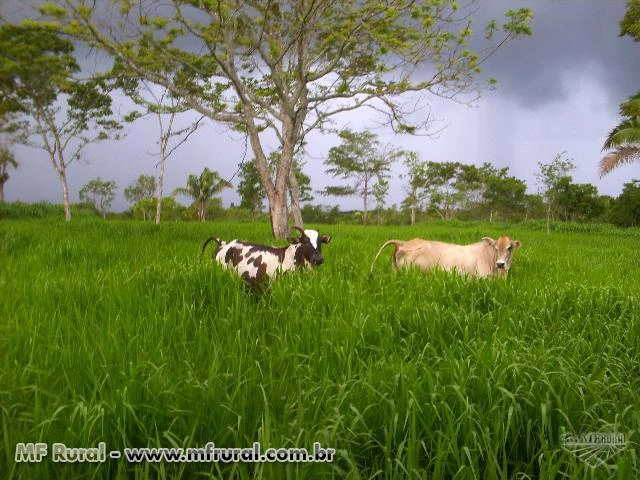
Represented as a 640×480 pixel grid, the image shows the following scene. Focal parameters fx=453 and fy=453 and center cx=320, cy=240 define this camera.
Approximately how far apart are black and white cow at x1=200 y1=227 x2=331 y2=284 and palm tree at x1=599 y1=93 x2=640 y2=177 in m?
17.5

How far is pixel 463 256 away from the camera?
6711 mm

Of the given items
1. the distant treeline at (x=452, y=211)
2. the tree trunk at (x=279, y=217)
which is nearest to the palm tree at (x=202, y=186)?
the distant treeline at (x=452, y=211)

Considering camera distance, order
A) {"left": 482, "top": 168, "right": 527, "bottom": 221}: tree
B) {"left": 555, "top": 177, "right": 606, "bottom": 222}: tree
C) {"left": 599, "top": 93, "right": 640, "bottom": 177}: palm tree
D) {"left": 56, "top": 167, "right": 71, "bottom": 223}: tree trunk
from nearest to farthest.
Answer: {"left": 599, "top": 93, "right": 640, "bottom": 177}: palm tree, {"left": 56, "top": 167, "right": 71, "bottom": 223}: tree trunk, {"left": 555, "top": 177, "right": 606, "bottom": 222}: tree, {"left": 482, "top": 168, "right": 527, "bottom": 221}: tree

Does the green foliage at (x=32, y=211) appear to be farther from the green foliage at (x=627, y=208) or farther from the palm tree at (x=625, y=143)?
the green foliage at (x=627, y=208)

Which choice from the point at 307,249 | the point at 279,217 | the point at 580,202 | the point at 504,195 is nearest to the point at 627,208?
the point at 580,202

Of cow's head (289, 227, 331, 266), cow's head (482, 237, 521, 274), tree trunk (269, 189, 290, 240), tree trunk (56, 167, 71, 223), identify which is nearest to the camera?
cow's head (289, 227, 331, 266)

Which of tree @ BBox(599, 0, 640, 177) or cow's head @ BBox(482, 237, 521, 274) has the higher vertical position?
tree @ BBox(599, 0, 640, 177)

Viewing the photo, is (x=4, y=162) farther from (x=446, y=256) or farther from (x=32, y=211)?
(x=446, y=256)

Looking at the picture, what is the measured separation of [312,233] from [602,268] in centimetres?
605

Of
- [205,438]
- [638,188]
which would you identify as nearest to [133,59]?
[205,438]

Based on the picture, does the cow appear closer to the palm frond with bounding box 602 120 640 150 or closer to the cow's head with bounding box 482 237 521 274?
the cow's head with bounding box 482 237 521 274

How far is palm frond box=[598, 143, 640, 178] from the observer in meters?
18.5

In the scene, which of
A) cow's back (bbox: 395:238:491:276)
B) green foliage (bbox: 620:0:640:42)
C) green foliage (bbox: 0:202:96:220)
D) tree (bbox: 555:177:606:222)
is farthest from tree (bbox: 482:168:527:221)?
cow's back (bbox: 395:238:491:276)

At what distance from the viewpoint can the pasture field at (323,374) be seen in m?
1.97
